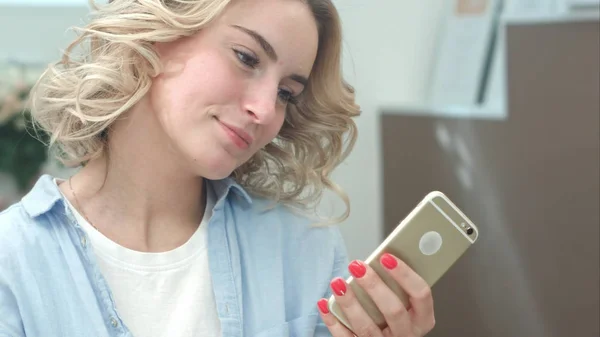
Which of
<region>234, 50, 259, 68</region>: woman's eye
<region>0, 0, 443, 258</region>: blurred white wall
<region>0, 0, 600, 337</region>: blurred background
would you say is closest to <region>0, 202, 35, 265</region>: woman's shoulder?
<region>234, 50, 259, 68</region>: woman's eye

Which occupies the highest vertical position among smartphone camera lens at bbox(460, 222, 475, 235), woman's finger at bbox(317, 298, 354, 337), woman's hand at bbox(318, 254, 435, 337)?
smartphone camera lens at bbox(460, 222, 475, 235)

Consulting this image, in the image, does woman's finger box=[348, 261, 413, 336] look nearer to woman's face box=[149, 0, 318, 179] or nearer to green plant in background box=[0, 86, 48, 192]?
woman's face box=[149, 0, 318, 179]

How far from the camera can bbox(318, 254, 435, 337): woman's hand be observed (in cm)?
75

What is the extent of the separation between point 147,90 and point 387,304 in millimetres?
370

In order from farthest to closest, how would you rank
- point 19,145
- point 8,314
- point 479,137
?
point 19,145
point 479,137
point 8,314

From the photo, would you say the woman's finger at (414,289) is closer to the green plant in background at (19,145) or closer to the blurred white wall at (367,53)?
the blurred white wall at (367,53)

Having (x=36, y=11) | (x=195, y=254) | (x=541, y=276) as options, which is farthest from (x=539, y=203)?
(x=36, y=11)

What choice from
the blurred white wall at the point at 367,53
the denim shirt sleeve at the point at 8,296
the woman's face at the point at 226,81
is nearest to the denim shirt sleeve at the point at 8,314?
the denim shirt sleeve at the point at 8,296

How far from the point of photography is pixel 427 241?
775mm

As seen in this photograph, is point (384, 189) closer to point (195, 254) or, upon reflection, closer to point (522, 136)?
point (522, 136)

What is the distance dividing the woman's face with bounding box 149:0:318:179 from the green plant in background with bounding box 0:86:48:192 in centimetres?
75

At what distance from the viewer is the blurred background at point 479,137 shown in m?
0.92

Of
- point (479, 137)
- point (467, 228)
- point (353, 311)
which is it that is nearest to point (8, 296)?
point (353, 311)

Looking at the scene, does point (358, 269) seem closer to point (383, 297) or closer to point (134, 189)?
point (383, 297)
